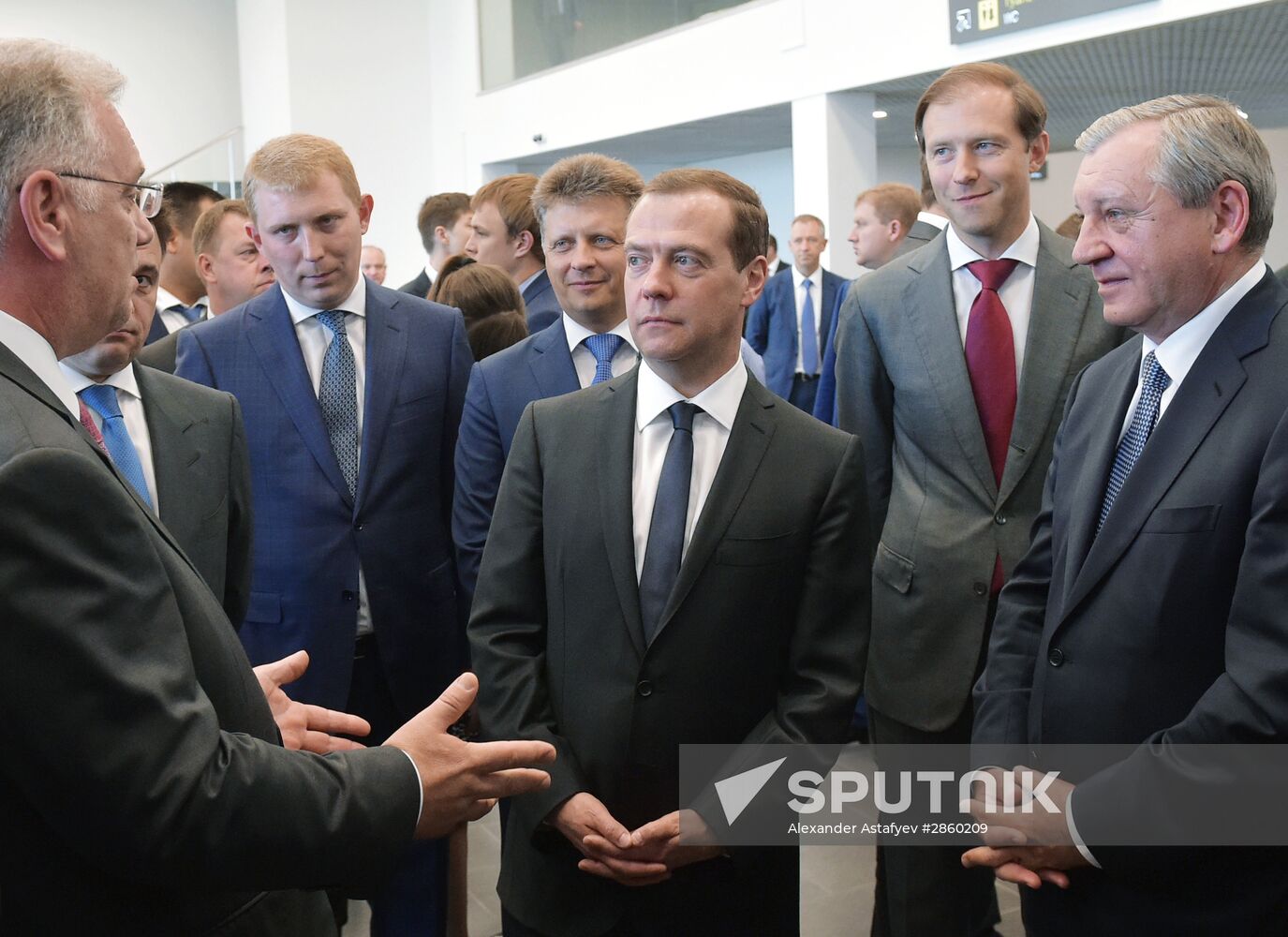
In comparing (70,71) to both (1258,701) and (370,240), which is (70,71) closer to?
(1258,701)

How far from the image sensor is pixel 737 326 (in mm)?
2172

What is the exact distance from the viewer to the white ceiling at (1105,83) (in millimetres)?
7242

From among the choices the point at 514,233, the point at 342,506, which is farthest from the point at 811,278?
the point at 342,506

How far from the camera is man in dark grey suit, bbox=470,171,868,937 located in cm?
192

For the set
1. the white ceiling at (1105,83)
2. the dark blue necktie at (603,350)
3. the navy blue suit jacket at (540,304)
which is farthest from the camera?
the white ceiling at (1105,83)

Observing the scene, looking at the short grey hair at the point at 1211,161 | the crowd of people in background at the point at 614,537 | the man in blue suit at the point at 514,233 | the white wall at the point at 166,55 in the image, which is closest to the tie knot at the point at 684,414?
the crowd of people in background at the point at 614,537

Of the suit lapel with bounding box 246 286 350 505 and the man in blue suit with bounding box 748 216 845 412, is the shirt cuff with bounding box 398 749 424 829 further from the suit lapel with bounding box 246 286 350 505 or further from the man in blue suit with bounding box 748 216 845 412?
the man in blue suit with bounding box 748 216 845 412

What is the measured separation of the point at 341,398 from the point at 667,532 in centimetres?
110

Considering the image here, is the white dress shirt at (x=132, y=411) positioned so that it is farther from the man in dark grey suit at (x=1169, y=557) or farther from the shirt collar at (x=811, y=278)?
the shirt collar at (x=811, y=278)

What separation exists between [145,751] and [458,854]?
208 centimetres

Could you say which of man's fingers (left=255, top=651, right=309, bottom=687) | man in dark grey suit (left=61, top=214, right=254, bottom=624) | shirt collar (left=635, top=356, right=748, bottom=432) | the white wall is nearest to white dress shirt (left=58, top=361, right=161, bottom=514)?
man in dark grey suit (left=61, top=214, right=254, bottom=624)

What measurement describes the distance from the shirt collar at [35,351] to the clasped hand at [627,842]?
1.00m

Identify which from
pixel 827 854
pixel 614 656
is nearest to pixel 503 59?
pixel 827 854

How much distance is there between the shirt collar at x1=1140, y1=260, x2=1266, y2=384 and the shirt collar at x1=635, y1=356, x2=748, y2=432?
711mm
